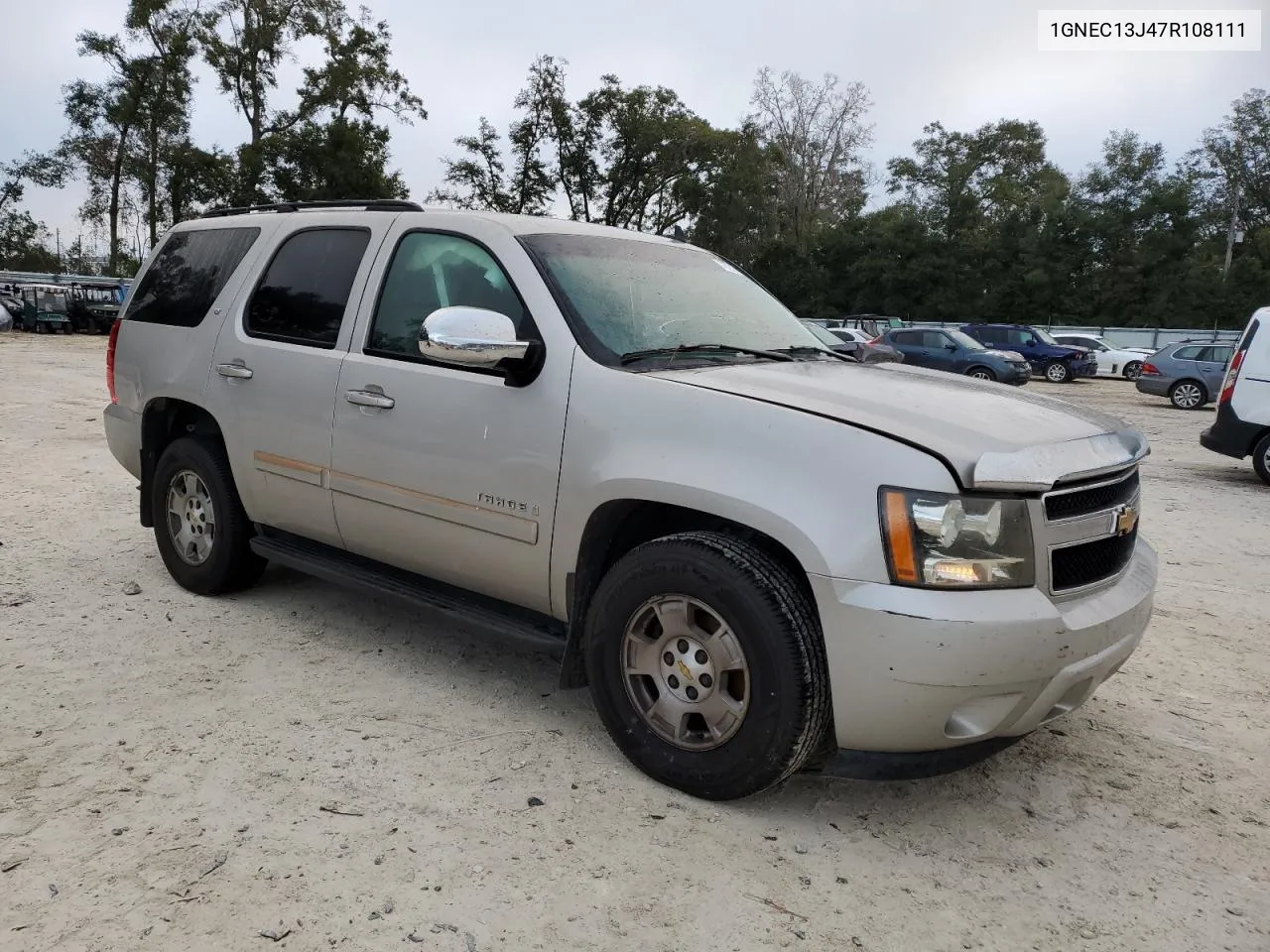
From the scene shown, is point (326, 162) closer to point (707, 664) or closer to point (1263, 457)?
point (1263, 457)

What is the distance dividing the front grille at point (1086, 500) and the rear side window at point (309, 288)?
2831 mm

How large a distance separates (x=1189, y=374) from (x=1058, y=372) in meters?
7.68

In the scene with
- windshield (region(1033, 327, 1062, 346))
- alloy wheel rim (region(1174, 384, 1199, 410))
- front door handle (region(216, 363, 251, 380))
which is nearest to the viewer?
front door handle (region(216, 363, 251, 380))

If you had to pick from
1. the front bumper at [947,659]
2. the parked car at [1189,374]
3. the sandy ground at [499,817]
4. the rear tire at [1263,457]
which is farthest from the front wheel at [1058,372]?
the front bumper at [947,659]

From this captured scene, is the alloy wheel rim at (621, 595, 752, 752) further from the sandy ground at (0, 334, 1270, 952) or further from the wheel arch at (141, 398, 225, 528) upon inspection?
the wheel arch at (141, 398, 225, 528)

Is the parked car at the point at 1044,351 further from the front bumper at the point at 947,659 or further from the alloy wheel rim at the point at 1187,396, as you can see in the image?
the front bumper at the point at 947,659

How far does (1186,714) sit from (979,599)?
75.0 inches

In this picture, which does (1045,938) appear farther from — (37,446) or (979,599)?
(37,446)

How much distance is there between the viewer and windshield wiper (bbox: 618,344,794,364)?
3.30m

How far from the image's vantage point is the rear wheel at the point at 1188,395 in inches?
792

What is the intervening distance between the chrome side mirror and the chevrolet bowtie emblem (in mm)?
1975

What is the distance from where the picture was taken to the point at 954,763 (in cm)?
275

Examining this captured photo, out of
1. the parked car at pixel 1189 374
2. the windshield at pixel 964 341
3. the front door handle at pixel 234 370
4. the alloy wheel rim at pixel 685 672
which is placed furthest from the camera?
the windshield at pixel 964 341

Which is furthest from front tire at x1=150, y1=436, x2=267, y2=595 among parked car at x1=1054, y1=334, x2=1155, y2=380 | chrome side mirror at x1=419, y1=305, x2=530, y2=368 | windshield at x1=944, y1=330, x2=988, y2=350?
parked car at x1=1054, y1=334, x2=1155, y2=380
